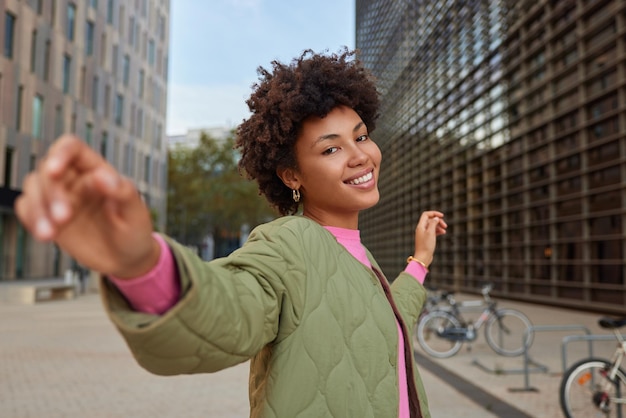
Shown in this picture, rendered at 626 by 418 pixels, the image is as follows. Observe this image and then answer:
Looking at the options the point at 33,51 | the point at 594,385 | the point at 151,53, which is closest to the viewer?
the point at 594,385

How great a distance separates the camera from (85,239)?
828 mm

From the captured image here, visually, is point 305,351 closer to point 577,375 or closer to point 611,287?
point 577,375

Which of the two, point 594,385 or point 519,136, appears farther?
point 519,136

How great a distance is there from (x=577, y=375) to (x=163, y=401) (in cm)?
396

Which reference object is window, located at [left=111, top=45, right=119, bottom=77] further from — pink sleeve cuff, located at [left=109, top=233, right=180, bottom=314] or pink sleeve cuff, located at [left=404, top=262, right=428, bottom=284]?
pink sleeve cuff, located at [left=109, top=233, right=180, bottom=314]

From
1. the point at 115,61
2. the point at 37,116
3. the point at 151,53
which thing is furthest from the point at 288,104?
the point at 151,53

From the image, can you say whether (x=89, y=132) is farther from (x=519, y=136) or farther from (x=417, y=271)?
(x=417, y=271)

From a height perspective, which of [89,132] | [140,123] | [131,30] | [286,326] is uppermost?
[131,30]

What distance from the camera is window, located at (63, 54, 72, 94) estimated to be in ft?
107

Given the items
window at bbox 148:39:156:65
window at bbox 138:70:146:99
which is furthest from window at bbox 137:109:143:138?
window at bbox 148:39:156:65

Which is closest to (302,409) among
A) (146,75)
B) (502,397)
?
(502,397)

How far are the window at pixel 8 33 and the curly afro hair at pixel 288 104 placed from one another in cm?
2867

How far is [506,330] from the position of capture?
388 inches

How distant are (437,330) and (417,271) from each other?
25.4ft
